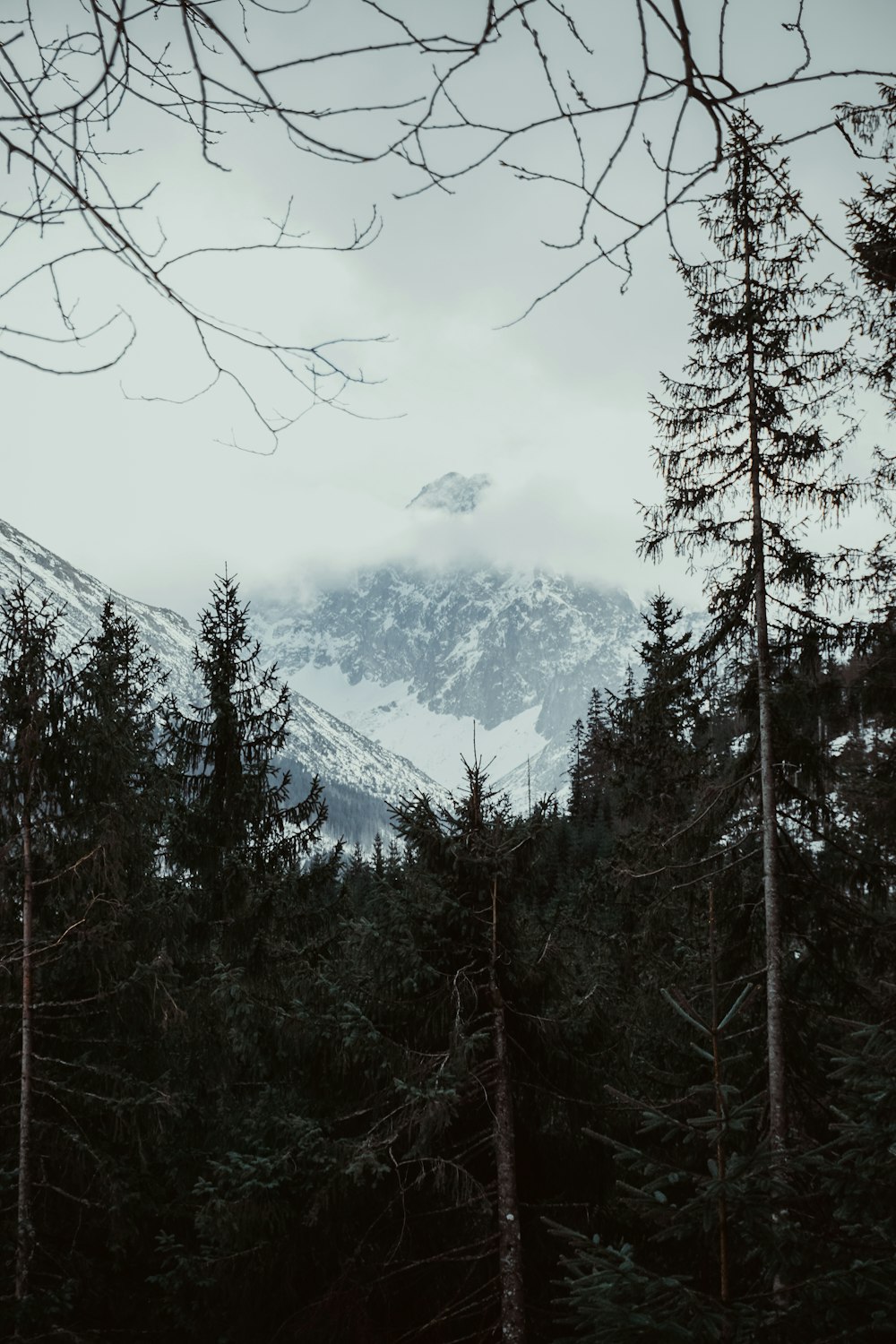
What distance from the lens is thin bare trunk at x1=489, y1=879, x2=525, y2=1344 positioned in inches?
208

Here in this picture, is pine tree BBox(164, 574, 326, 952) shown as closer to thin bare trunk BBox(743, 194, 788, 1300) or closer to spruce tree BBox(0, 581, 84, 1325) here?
spruce tree BBox(0, 581, 84, 1325)

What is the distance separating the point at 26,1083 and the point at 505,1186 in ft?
14.5

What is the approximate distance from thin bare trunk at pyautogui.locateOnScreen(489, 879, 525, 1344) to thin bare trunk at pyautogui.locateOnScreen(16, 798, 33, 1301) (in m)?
4.08

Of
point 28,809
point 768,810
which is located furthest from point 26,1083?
point 768,810

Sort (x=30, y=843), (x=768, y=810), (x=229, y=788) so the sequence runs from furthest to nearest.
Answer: (x=229, y=788) < (x=30, y=843) < (x=768, y=810)

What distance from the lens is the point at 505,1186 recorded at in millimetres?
5723

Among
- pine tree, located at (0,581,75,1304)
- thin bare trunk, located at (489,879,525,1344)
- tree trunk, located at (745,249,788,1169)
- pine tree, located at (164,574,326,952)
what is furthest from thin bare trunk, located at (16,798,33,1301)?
tree trunk, located at (745,249,788,1169)

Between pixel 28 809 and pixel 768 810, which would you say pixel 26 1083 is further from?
pixel 768 810

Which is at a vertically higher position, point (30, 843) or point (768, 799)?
point (768, 799)

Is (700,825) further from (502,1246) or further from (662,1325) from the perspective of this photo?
(662,1325)

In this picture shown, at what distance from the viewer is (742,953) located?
7852mm

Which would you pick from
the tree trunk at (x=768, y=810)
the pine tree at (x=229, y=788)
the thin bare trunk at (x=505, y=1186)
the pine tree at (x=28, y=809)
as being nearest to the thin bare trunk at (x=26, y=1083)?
the pine tree at (x=28, y=809)

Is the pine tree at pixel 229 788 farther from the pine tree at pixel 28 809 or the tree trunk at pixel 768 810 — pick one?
the tree trunk at pixel 768 810

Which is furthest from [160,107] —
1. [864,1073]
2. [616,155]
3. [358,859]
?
[358,859]
